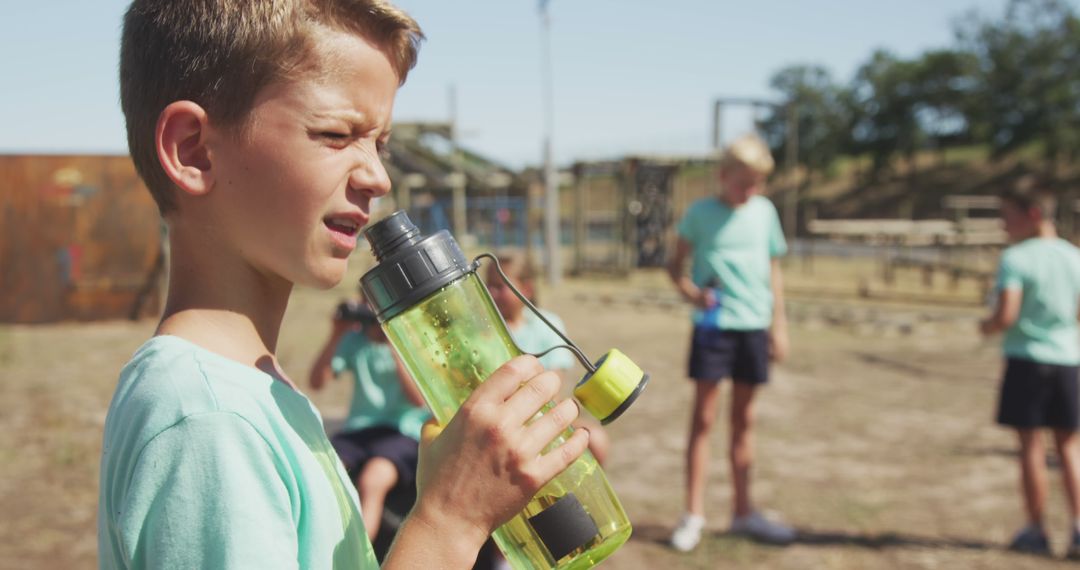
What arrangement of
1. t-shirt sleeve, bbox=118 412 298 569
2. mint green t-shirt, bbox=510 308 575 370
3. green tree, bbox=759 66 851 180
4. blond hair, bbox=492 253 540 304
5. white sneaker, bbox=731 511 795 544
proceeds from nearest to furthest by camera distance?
t-shirt sleeve, bbox=118 412 298 569
mint green t-shirt, bbox=510 308 575 370
blond hair, bbox=492 253 540 304
white sneaker, bbox=731 511 795 544
green tree, bbox=759 66 851 180

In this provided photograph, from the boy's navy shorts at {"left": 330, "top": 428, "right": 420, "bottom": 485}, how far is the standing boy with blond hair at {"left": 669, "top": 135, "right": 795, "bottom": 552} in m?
1.70

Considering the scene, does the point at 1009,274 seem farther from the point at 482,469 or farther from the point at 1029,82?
the point at 1029,82

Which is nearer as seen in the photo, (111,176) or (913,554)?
(913,554)

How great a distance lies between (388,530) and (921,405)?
591 cm

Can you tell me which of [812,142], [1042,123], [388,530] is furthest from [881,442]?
[812,142]

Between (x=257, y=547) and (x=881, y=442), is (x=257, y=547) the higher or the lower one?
the higher one

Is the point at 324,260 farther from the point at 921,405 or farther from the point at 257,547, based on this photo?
the point at 921,405

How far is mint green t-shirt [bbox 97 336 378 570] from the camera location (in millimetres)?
841

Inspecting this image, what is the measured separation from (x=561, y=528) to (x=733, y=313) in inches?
140

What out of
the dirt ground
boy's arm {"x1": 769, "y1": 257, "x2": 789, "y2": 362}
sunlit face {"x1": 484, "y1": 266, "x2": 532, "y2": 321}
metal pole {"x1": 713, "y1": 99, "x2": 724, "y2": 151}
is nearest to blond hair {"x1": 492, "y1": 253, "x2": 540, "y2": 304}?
sunlit face {"x1": 484, "y1": 266, "x2": 532, "y2": 321}

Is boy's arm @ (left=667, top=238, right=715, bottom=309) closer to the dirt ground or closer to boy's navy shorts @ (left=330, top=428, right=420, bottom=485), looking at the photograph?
the dirt ground

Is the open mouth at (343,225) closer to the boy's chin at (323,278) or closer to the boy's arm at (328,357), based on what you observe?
the boy's chin at (323,278)

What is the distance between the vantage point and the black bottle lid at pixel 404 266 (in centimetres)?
101

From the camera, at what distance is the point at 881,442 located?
647 centimetres
